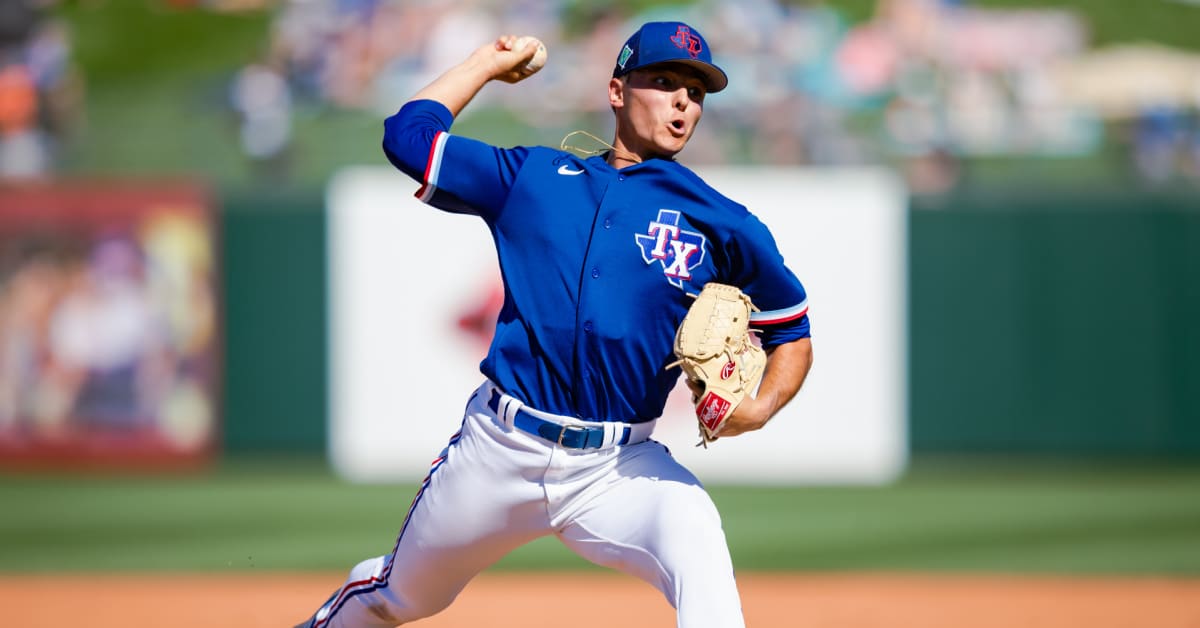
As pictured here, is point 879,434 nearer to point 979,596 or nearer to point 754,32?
point 979,596

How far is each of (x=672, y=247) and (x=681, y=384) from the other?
20.5 feet

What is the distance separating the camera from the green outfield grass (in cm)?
708

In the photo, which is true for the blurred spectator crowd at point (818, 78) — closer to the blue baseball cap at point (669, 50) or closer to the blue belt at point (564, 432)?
the blue baseball cap at point (669, 50)

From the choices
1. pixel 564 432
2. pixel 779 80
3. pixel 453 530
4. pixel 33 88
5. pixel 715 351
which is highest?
pixel 779 80

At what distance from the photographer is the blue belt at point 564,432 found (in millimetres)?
3162

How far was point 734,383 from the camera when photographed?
3133 millimetres

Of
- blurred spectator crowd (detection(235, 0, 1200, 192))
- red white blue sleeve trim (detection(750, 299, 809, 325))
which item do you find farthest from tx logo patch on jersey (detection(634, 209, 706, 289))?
blurred spectator crowd (detection(235, 0, 1200, 192))

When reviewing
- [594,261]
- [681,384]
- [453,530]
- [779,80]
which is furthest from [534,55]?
[779,80]

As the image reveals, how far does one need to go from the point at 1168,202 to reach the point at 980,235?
54.8 inches

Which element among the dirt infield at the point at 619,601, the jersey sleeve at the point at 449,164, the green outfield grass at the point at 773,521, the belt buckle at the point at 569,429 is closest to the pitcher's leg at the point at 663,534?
the belt buckle at the point at 569,429

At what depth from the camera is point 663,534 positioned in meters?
3.05

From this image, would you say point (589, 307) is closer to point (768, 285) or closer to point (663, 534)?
point (768, 285)

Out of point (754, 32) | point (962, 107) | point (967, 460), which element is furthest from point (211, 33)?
point (967, 460)

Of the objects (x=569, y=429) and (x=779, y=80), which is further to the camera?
(x=779, y=80)
